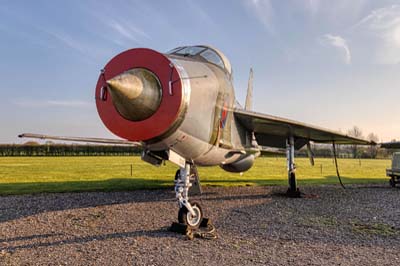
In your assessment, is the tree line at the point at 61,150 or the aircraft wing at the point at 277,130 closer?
the aircraft wing at the point at 277,130

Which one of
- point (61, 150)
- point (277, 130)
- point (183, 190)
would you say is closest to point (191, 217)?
point (183, 190)

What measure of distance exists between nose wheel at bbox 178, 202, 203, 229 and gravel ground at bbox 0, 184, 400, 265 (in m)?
0.34

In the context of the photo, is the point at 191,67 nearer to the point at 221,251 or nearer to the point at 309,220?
the point at 221,251

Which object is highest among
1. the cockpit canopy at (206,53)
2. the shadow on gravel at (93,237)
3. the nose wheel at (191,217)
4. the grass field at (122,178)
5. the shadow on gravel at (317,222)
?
the cockpit canopy at (206,53)

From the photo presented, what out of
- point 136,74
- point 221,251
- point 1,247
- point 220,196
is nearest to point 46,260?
point 1,247

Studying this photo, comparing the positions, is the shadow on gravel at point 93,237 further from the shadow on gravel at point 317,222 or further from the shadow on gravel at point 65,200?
the shadow on gravel at point 65,200

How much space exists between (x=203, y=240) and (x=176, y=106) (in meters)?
2.47

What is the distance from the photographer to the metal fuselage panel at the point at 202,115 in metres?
5.43

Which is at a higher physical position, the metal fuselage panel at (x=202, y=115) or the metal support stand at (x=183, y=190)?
the metal fuselage panel at (x=202, y=115)

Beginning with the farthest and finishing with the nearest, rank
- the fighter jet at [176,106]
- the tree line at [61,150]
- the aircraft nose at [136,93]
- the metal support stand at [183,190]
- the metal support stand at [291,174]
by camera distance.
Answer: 1. the tree line at [61,150]
2. the metal support stand at [291,174]
3. the metal support stand at [183,190]
4. the fighter jet at [176,106]
5. the aircraft nose at [136,93]

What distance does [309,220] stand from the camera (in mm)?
7320

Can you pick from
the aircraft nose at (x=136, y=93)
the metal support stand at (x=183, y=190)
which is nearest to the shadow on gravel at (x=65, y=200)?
the metal support stand at (x=183, y=190)

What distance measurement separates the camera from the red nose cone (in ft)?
16.1

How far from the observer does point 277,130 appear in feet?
36.5
